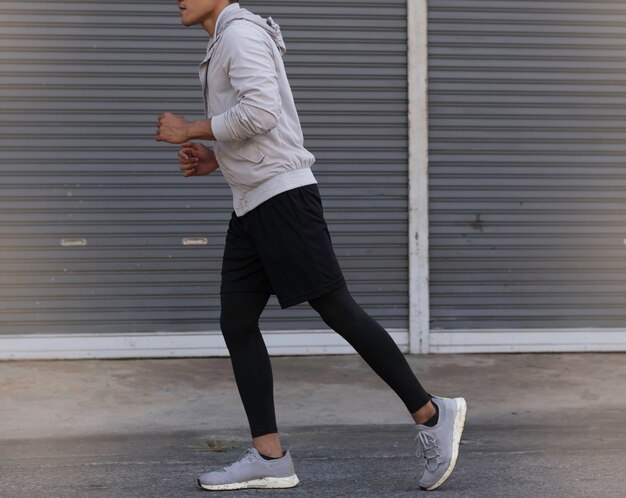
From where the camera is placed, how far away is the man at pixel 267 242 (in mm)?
3816

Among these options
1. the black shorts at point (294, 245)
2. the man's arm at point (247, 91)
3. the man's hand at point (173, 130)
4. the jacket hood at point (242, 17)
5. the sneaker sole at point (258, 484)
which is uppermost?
the jacket hood at point (242, 17)

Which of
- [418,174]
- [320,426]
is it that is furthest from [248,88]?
[418,174]

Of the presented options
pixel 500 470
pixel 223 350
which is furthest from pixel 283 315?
pixel 500 470

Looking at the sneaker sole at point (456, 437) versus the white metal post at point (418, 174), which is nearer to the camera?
the sneaker sole at point (456, 437)

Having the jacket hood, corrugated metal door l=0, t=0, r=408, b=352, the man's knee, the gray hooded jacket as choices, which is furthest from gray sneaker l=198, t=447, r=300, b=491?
corrugated metal door l=0, t=0, r=408, b=352

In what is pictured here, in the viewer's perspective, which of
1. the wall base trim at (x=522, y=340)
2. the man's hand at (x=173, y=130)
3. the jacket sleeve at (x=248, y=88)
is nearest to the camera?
the jacket sleeve at (x=248, y=88)

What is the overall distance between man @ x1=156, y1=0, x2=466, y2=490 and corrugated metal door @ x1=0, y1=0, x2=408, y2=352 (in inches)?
99.9

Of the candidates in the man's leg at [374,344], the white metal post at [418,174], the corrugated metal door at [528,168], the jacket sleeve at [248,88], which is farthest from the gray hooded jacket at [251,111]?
the corrugated metal door at [528,168]

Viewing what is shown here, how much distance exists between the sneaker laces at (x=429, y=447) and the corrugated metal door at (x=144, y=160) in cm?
269

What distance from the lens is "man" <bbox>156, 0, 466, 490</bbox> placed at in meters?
3.82

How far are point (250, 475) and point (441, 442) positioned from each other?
70cm

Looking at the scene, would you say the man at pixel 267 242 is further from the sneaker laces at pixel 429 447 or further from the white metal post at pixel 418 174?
the white metal post at pixel 418 174

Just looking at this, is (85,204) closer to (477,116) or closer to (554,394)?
(477,116)

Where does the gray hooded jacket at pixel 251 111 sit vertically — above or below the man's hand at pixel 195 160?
above
